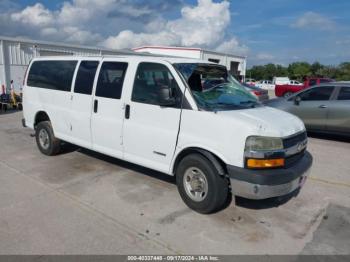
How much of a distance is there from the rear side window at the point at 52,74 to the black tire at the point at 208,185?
2.93 m

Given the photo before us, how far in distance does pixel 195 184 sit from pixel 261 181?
92cm

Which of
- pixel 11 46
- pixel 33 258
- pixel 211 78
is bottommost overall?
pixel 33 258

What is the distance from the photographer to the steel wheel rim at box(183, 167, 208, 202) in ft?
12.9

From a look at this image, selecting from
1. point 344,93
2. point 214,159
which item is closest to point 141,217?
point 214,159

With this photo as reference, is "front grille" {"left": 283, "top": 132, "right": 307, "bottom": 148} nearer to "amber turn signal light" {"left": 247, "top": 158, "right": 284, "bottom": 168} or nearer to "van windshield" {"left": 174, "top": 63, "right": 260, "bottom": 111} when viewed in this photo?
"amber turn signal light" {"left": 247, "top": 158, "right": 284, "bottom": 168}

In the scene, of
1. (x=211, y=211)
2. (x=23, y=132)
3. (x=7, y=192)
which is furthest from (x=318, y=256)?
(x=23, y=132)

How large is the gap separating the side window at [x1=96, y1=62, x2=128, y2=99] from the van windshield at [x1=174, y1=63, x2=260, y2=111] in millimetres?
1018

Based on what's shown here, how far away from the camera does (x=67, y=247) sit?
127 inches

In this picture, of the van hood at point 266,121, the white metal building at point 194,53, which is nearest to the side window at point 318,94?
the van hood at point 266,121

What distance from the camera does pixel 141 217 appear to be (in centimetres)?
390

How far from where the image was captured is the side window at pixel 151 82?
424 cm

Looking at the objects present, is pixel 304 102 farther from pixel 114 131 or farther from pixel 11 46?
pixel 11 46

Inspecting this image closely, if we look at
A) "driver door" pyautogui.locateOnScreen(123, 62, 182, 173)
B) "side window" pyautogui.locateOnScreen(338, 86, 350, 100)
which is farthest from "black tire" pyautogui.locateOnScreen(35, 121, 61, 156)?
"side window" pyautogui.locateOnScreen(338, 86, 350, 100)

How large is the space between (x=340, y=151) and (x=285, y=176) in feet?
15.7
